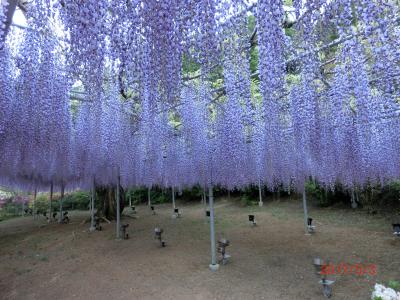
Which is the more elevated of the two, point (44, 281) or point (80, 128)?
point (80, 128)

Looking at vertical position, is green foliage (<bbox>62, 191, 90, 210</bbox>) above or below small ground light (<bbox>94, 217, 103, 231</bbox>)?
above

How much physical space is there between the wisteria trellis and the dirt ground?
5.34 ft

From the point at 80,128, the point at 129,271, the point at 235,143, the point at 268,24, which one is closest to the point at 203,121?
the point at 235,143

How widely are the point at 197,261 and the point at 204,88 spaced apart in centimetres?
330

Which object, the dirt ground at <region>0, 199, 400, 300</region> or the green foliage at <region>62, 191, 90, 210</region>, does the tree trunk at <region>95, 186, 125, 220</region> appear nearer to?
the dirt ground at <region>0, 199, 400, 300</region>

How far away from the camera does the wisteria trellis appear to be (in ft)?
8.59

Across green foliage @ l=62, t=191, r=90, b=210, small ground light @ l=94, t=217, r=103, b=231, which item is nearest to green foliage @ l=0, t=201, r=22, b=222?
green foliage @ l=62, t=191, r=90, b=210

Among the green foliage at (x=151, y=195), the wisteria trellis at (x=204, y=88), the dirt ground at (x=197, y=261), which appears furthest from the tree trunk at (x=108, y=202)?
the green foliage at (x=151, y=195)

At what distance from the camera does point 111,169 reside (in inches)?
348

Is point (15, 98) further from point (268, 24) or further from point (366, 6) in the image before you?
point (366, 6)

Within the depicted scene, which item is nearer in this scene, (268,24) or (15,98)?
(268,24)

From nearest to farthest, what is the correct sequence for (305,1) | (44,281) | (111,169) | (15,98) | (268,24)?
(305,1) → (268,24) → (15,98) → (44,281) → (111,169)

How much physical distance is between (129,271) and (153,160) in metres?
3.93

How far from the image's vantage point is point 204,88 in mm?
5703
